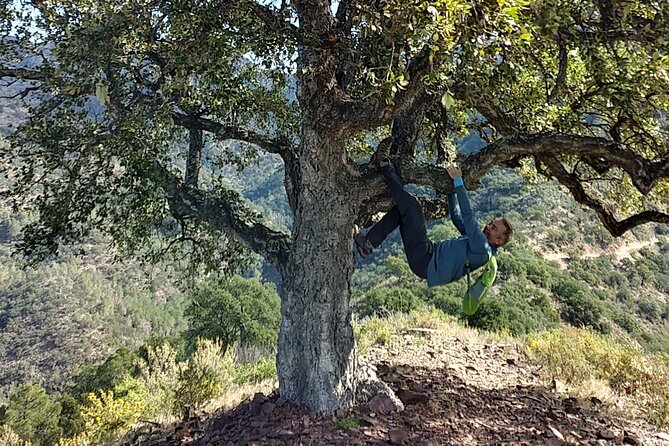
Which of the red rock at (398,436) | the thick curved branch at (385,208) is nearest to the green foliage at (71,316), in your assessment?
the thick curved branch at (385,208)

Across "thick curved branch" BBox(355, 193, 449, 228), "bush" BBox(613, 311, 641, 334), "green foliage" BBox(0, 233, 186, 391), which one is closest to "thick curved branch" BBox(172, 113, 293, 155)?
"thick curved branch" BBox(355, 193, 449, 228)

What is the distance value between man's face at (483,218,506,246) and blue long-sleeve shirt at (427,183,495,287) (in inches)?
3.4

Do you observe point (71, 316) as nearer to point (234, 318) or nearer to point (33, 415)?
point (234, 318)

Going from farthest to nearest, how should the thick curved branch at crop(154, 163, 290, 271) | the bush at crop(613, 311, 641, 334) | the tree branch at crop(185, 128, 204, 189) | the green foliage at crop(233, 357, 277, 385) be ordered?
the bush at crop(613, 311, 641, 334) < the green foliage at crop(233, 357, 277, 385) < the tree branch at crop(185, 128, 204, 189) < the thick curved branch at crop(154, 163, 290, 271)

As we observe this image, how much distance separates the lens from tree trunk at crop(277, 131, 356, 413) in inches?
182

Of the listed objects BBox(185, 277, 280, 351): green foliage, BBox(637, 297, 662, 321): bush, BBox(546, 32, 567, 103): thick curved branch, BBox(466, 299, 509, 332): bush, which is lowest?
BBox(637, 297, 662, 321): bush

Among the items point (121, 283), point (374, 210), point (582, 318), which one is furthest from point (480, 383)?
point (121, 283)

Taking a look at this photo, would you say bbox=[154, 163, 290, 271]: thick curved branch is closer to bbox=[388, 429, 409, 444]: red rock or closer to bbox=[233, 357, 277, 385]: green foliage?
bbox=[388, 429, 409, 444]: red rock

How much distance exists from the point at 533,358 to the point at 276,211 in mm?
69541

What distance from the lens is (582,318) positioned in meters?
34.6

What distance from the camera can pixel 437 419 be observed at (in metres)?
4.77

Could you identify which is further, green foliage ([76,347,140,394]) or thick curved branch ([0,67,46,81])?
green foliage ([76,347,140,394])

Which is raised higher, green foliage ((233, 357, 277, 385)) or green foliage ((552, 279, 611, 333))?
green foliage ((233, 357, 277, 385))

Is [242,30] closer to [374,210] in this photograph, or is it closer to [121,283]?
[374,210]
